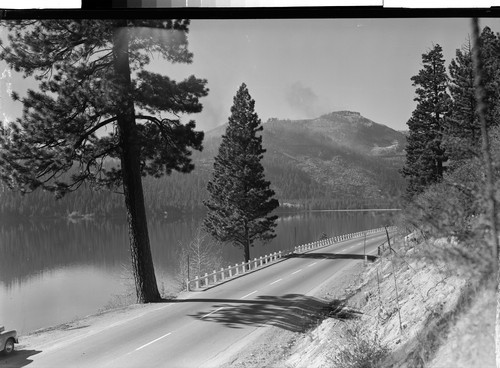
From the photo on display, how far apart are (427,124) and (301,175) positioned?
727 millimetres

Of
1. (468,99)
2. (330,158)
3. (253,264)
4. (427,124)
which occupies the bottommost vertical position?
(253,264)

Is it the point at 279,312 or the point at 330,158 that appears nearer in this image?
the point at 279,312

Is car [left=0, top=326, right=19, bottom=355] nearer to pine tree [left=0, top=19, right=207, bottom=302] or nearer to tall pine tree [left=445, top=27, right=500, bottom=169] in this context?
pine tree [left=0, top=19, right=207, bottom=302]

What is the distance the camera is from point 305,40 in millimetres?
2152

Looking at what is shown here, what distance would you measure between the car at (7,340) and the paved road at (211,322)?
57 mm

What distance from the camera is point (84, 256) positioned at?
2342 mm

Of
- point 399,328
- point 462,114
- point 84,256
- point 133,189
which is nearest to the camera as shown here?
point 399,328

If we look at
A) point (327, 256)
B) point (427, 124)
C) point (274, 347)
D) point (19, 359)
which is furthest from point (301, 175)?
point (19, 359)

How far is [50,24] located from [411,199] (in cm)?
216

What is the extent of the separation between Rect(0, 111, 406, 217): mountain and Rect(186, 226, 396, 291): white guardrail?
181mm

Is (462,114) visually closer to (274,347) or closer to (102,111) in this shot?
(274,347)

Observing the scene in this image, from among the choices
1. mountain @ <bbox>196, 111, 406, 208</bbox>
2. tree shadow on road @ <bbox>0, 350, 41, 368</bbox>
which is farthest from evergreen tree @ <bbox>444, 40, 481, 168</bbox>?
tree shadow on road @ <bbox>0, 350, 41, 368</bbox>

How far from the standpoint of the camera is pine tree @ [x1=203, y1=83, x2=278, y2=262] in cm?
213

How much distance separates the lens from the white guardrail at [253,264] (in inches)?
84.2
